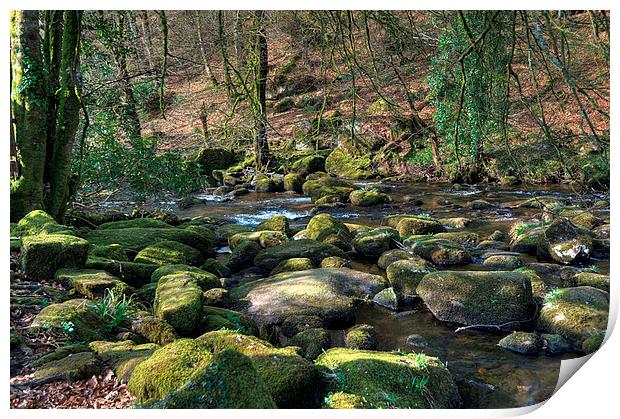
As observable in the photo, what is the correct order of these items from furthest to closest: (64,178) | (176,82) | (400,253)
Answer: (176,82), (400,253), (64,178)

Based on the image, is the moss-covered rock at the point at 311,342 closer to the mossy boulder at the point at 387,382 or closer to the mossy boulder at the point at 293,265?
the mossy boulder at the point at 387,382

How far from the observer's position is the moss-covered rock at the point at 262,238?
6.64 meters

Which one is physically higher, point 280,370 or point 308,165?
point 308,165

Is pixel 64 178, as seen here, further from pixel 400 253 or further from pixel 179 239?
pixel 400 253

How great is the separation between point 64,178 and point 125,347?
9.57 ft

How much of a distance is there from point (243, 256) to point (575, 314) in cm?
364

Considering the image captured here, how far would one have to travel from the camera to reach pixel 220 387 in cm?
206

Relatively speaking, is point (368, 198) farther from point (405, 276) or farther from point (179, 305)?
point (179, 305)

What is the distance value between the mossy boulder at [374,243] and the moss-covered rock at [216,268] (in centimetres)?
170

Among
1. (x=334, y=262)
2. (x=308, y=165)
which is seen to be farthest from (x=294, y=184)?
(x=334, y=262)

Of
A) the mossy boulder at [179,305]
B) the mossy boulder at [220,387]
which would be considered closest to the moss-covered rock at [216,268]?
the mossy boulder at [179,305]

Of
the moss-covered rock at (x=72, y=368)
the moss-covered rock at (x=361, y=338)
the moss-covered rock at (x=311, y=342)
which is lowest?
the moss-covered rock at (x=361, y=338)

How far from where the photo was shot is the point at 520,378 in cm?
339
